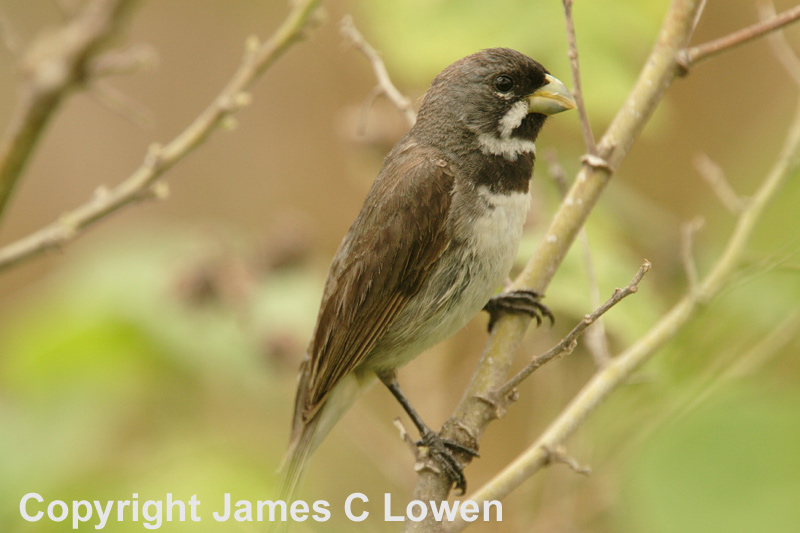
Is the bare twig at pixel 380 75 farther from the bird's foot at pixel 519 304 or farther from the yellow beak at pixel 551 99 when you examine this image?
the bird's foot at pixel 519 304

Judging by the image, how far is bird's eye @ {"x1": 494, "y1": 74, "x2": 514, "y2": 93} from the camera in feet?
9.59

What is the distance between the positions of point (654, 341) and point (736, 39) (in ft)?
2.79

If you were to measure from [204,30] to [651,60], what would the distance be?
6072 millimetres

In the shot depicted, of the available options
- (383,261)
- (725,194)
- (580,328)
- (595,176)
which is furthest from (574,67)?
(383,261)

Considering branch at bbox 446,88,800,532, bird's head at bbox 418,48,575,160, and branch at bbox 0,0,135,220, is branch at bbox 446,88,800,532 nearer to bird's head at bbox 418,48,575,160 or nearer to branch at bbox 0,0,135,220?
bird's head at bbox 418,48,575,160

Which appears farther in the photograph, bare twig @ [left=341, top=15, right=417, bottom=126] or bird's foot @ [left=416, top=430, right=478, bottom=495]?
bare twig @ [left=341, top=15, right=417, bottom=126]

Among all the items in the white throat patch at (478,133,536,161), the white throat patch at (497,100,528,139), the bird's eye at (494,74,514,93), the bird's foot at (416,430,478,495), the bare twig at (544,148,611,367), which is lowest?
the bird's foot at (416,430,478,495)

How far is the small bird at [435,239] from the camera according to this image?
9.08 ft

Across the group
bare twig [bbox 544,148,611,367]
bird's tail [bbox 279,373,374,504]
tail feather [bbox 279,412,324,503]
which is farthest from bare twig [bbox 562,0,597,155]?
tail feather [bbox 279,412,324,503]

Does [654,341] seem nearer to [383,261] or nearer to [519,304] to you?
[519,304]

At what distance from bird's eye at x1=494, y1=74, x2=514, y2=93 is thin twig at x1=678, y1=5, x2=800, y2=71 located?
25.2 inches

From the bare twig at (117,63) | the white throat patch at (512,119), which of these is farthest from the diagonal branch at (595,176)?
the bare twig at (117,63)

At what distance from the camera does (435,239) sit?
2773 millimetres

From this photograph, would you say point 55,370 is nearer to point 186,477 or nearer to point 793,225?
point 186,477
